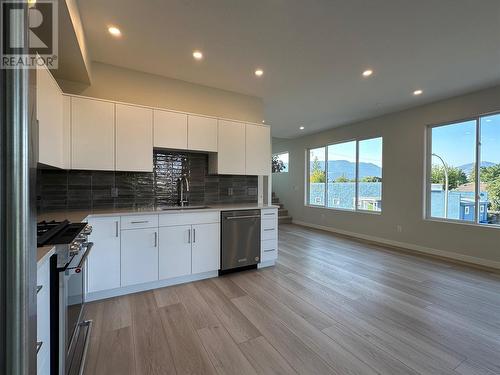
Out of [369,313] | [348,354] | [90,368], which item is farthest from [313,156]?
[90,368]

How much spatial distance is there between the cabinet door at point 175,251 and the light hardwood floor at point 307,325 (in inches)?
8.0

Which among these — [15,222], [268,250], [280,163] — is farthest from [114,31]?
[280,163]

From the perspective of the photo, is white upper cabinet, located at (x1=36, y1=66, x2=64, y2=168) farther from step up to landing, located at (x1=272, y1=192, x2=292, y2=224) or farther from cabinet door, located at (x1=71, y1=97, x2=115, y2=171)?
step up to landing, located at (x1=272, y1=192, x2=292, y2=224)

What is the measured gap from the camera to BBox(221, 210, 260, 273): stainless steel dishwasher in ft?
10.7

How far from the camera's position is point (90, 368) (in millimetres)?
1646

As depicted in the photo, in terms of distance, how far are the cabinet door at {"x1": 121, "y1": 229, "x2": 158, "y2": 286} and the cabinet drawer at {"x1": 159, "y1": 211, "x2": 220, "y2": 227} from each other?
0.54 feet

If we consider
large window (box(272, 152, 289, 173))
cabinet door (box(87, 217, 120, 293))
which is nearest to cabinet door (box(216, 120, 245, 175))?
cabinet door (box(87, 217, 120, 293))

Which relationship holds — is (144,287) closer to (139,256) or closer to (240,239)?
(139,256)

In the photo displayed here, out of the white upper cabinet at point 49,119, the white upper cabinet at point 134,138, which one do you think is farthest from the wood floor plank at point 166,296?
the white upper cabinet at point 49,119

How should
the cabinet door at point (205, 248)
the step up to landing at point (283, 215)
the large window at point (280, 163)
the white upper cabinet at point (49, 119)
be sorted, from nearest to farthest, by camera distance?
the white upper cabinet at point (49, 119), the cabinet door at point (205, 248), the step up to landing at point (283, 215), the large window at point (280, 163)

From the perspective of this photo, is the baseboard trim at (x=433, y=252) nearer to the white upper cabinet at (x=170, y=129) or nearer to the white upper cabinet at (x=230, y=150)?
the white upper cabinet at (x=230, y=150)

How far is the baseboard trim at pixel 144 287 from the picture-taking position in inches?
102

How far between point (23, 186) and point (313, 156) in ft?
23.7

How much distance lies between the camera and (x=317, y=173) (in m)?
7.07
